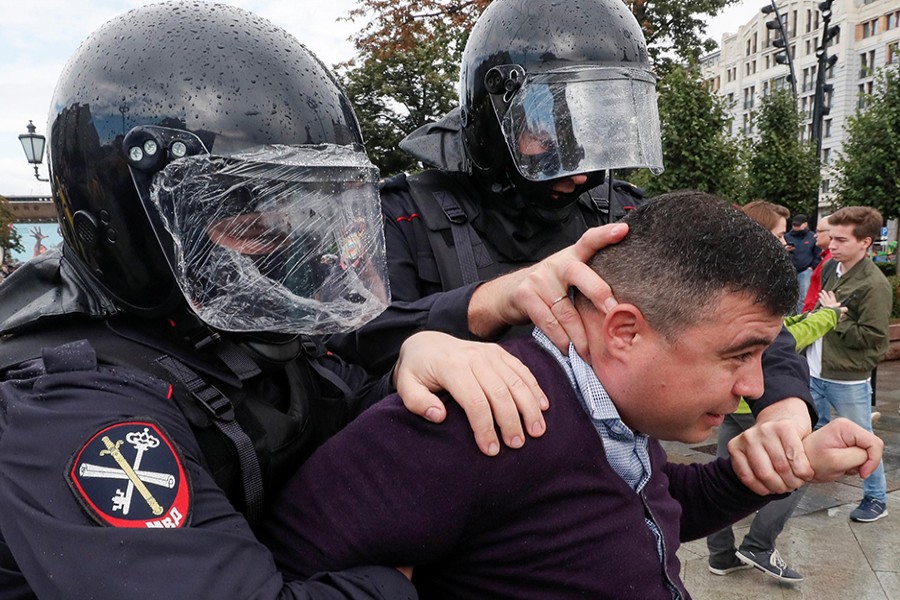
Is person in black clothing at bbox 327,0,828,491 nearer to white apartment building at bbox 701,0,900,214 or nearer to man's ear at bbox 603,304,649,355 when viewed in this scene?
man's ear at bbox 603,304,649,355

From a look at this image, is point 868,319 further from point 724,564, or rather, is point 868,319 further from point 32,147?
point 32,147

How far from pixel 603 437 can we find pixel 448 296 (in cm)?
57

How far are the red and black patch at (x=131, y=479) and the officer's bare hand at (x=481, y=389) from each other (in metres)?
0.38

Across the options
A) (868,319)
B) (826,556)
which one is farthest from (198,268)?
(868,319)

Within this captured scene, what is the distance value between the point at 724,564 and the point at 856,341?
185 cm

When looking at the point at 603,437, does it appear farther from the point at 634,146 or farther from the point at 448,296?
the point at 634,146

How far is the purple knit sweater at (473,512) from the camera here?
113cm

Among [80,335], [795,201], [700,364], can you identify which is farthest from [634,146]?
[795,201]

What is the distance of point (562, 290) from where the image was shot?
1.39 meters

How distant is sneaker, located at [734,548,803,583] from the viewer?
12.5ft

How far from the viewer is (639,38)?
212 centimetres

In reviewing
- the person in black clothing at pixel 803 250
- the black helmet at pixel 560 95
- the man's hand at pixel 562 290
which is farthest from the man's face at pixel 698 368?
the person in black clothing at pixel 803 250

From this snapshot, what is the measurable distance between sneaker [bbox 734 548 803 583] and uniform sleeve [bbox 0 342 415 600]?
3401mm

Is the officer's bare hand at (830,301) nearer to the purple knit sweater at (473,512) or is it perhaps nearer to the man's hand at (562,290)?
the man's hand at (562,290)
